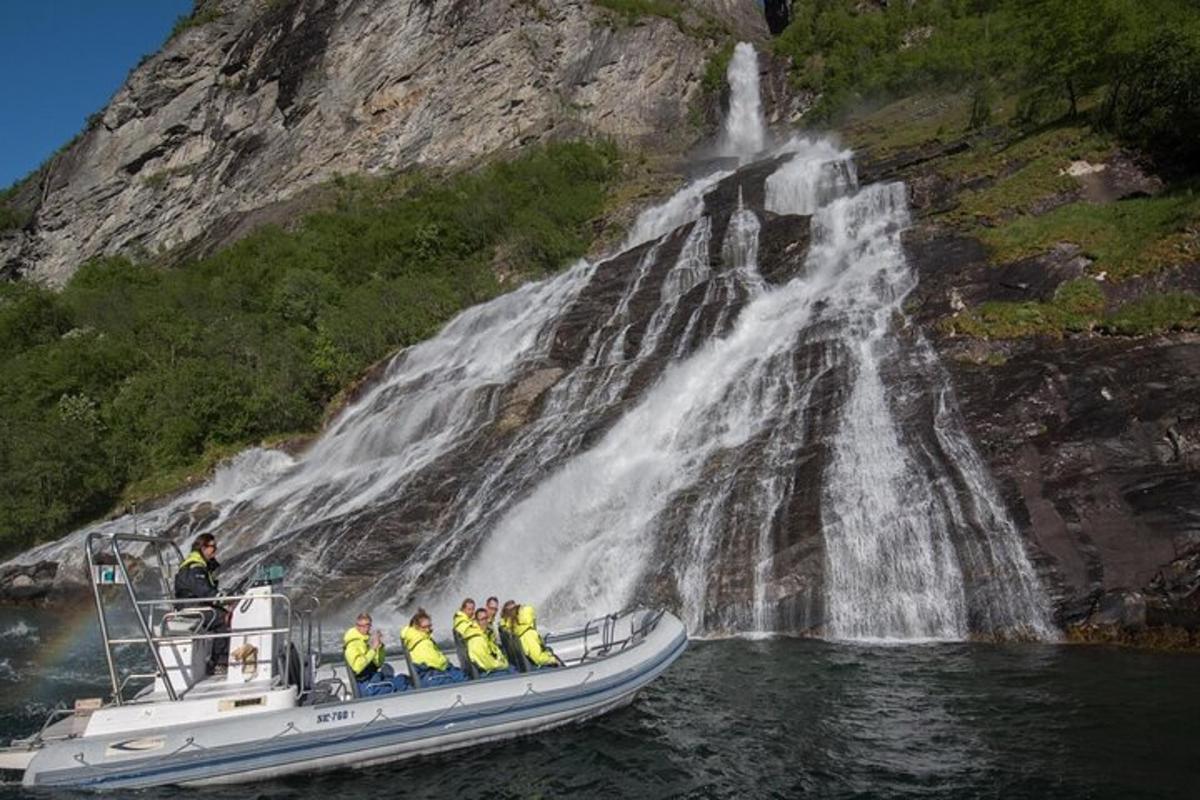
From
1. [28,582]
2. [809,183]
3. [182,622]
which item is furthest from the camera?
[809,183]

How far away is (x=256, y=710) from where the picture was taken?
10930 millimetres

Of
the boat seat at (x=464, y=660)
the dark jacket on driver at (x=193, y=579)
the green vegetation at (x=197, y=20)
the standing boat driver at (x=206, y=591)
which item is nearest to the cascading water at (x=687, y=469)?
the boat seat at (x=464, y=660)

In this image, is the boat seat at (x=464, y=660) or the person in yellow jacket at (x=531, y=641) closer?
the boat seat at (x=464, y=660)

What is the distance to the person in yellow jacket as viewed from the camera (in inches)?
501

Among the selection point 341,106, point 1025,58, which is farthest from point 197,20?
point 1025,58

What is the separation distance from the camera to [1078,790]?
30.2 ft

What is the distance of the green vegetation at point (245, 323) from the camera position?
37156 millimetres

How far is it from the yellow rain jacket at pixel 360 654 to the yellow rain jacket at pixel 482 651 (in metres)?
1.36

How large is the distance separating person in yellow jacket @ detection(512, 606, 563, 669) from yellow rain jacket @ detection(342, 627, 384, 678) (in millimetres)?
2181

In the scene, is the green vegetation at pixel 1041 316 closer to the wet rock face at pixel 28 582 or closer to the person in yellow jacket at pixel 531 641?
the person in yellow jacket at pixel 531 641

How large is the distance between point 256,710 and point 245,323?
41.3 metres

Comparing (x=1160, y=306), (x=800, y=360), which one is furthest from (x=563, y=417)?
(x=1160, y=306)

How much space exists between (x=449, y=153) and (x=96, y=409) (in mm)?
38333

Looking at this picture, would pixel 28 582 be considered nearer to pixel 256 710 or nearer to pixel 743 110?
pixel 256 710
